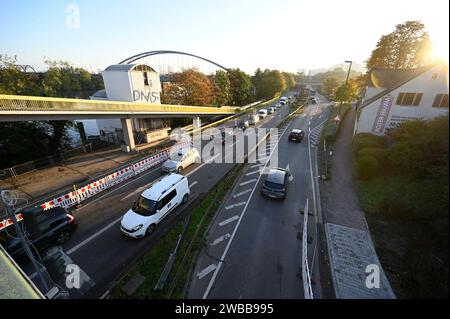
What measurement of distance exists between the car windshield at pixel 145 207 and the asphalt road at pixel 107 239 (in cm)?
124

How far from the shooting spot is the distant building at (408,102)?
56.2 feet

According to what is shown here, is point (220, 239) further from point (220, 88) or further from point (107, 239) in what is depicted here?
point (220, 88)

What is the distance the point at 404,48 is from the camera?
31.0 meters

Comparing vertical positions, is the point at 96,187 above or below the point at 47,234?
below

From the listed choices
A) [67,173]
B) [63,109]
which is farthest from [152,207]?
[63,109]

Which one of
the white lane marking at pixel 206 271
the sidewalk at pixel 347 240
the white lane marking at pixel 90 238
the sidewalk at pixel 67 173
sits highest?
the sidewalk at pixel 347 240

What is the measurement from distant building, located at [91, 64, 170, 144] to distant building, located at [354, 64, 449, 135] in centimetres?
2799

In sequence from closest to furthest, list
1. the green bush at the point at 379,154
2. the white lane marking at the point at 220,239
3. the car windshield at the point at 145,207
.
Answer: the white lane marking at the point at 220,239 → the car windshield at the point at 145,207 → the green bush at the point at 379,154

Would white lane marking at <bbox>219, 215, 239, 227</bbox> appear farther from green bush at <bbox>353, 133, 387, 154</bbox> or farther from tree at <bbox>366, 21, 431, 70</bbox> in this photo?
tree at <bbox>366, 21, 431, 70</bbox>

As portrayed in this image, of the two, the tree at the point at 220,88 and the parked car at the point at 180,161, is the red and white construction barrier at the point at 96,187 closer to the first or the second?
the parked car at the point at 180,161

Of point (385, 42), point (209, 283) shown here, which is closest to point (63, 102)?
point (209, 283)

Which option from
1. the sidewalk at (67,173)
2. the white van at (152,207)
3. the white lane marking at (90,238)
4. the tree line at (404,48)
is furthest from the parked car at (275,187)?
the tree line at (404,48)

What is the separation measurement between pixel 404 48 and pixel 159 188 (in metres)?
43.9

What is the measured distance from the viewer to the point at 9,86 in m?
24.3
